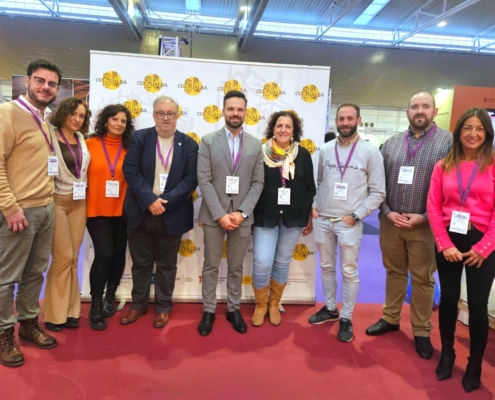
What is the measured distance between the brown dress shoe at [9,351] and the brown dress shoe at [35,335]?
15 centimetres

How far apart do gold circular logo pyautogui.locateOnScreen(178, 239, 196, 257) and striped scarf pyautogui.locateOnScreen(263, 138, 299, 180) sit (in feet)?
3.59

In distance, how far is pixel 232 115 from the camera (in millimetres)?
2451

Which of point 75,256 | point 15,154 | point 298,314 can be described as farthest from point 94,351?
point 298,314

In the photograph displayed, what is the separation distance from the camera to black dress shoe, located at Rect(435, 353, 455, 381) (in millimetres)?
2102

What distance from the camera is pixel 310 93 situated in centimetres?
303

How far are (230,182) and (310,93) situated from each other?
1220mm

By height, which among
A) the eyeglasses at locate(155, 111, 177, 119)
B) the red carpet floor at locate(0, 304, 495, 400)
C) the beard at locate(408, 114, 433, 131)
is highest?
the beard at locate(408, 114, 433, 131)

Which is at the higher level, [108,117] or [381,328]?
[108,117]

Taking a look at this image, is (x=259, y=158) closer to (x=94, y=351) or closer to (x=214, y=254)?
(x=214, y=254)

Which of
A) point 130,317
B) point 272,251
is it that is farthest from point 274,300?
point 130,317

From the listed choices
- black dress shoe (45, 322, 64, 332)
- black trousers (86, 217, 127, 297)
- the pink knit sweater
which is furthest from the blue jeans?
black dress shoe (45, 322, 64, 332)

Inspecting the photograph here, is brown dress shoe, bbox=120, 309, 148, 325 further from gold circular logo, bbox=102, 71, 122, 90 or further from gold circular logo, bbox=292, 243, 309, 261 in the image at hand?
gold circular logo, bbox=102, 71, 122, 90

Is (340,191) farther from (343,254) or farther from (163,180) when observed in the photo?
(163,180)

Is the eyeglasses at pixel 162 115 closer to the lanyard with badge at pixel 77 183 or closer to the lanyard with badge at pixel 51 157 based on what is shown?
the lanyard with badge at pixel 77 183
